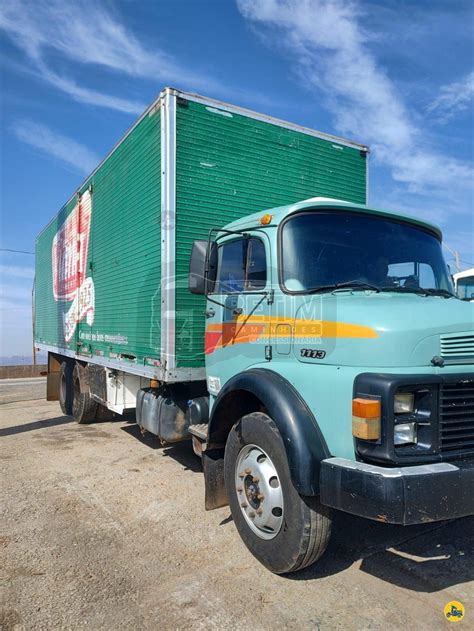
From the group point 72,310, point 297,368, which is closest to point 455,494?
point 297,368

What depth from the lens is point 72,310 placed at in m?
9.00

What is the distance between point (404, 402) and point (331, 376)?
0.44 meters

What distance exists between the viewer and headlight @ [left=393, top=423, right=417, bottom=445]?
8.91 feet

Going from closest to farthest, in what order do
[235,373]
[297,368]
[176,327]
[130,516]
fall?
[297,368] → [235,373] → [130,516] → [176,327]

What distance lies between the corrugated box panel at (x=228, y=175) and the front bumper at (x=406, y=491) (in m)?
2.55

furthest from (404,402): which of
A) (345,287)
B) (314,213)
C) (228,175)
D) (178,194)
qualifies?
(228,175)

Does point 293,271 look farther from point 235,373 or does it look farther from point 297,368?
point 235,373

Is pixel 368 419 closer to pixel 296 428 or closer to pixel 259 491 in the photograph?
pixel 296 428

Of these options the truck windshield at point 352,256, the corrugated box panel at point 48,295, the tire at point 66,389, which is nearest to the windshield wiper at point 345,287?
the truck windshield at point 352,256

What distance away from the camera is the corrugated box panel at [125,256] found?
5.28 metres

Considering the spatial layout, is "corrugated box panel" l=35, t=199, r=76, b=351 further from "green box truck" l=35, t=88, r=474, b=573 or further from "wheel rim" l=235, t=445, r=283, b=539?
"wheel rim" l=235, t=445, r=283, b=539

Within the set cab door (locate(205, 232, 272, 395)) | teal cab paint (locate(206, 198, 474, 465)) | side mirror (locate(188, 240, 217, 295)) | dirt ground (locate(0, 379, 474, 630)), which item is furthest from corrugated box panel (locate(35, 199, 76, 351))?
teal cab paint (locate(206, 198, 474, 465))

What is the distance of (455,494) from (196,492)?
9.52 feet

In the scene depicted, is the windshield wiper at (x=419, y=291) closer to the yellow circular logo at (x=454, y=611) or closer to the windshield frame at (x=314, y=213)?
the windshield frame at (x=314, y=213)
